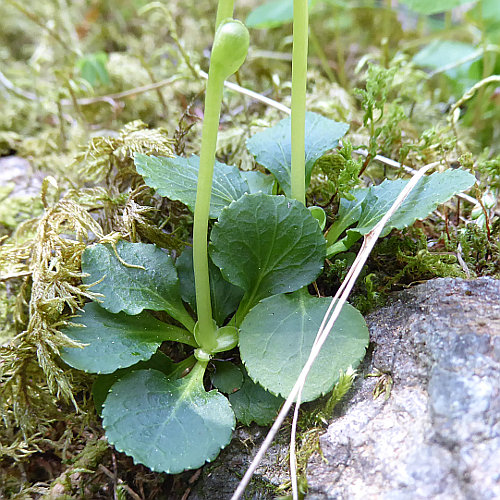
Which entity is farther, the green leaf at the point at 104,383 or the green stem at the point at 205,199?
the green leaf at the point at 104,383

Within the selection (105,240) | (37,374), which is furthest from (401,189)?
(37,374)

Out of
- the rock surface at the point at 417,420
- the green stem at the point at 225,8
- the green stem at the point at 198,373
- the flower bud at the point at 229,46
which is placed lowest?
the green stem at the point at 198,373

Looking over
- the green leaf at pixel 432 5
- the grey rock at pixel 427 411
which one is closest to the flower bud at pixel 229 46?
the grey rock at pixel 427 411

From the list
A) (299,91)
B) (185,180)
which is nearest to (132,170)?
(185,180)

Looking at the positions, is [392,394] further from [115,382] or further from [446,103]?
[446,103]

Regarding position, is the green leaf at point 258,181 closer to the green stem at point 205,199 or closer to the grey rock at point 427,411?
the green stem at point 205,199

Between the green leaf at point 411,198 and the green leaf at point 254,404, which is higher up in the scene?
the green leaf at point 411,198
